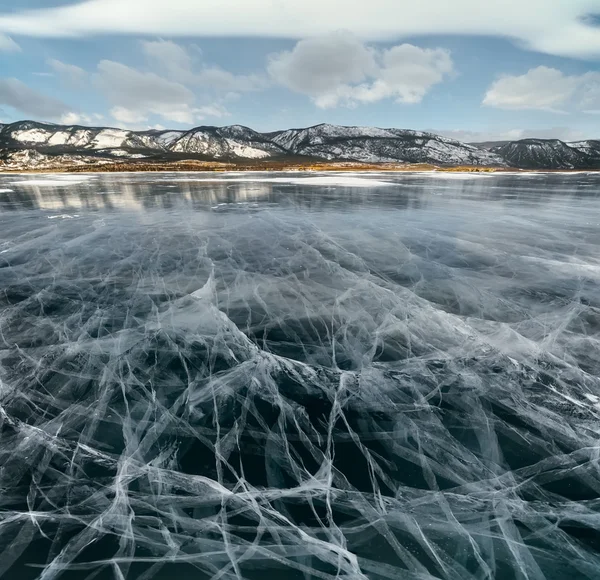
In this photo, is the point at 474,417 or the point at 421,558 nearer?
the point at 421,558

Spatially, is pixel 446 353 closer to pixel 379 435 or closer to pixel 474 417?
pixel 474 417

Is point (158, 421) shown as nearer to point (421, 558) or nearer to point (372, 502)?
point (372, 502)

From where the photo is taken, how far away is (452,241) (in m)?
11.2

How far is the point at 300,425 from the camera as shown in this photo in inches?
143

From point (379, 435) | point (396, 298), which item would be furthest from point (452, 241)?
point (379, 435)

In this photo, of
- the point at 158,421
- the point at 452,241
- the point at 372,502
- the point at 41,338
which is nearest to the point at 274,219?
the point at 452,241

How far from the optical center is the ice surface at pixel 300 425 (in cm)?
251

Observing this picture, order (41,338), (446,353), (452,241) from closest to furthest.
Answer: (446,353)
(41,338)
(452,241)

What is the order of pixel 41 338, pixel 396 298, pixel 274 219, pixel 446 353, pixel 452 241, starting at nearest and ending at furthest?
pixel 446 353 → pixel 41 338 → pixel 396 298 → pixel 452 241 → pixel 274 219

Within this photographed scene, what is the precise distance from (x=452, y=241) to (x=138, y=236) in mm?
11799

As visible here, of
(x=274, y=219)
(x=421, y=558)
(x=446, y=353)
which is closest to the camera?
(x=421, y=558)

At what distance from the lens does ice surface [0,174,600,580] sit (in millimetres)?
2514

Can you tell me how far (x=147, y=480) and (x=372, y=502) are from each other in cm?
215

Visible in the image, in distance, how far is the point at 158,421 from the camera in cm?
367
